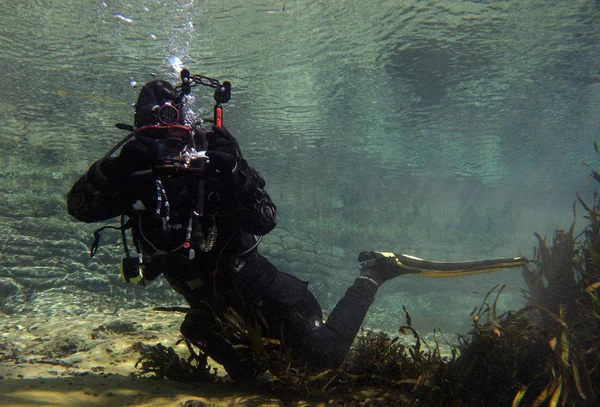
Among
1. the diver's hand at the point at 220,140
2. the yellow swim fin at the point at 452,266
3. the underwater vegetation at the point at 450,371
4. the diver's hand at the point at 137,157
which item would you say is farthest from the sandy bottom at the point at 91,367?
the yellow swim fin at the point at 452,266

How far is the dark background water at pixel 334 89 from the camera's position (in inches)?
412

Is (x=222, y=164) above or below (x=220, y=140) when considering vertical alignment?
below

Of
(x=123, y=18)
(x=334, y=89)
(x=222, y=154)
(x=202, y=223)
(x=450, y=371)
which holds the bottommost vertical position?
(x=450, y=371)

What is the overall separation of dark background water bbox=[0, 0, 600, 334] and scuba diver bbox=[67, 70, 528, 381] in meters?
8.86

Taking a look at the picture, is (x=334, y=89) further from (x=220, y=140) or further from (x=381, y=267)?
(x=220, y=140)

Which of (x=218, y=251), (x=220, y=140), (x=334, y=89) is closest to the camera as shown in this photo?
(x=220, y=140)

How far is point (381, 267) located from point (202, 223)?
3.12 metres

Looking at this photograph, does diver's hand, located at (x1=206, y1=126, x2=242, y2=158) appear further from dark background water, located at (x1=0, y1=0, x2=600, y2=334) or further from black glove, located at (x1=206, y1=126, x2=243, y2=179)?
dark background water, located at (x1=0, y1=0, x2=600, y2=334)

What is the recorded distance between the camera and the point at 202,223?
Answer: 2.89m

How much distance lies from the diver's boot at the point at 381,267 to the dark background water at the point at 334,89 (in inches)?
348

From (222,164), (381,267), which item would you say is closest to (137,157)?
(222,164)

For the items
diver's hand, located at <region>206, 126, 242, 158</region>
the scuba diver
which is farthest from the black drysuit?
diver's hand, located at <region>206, 126, 242, 158</region>

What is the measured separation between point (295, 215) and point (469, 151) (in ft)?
50.0

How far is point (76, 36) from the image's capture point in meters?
10.7
